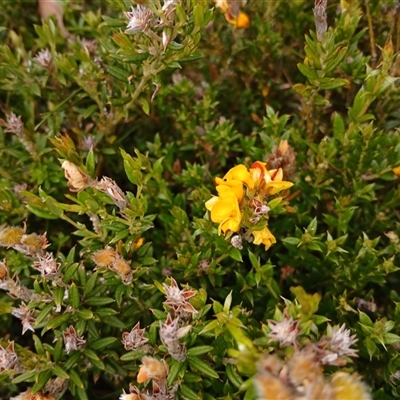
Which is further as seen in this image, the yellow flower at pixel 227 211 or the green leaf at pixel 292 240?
the green leaf at pixel 292 240

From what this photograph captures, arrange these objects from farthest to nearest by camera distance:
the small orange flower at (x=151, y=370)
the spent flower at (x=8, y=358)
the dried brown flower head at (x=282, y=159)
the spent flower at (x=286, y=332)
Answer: the dried brown flower head at (x=282, y=159) < the spent flower at (x=8, y=358) < the small orange flower at (x=151, y=370) < the spent flower at (x=286, y=332)

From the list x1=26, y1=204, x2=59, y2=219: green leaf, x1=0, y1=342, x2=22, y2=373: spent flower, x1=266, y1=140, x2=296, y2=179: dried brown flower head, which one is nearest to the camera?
x1=0, y1=342, x2=22, y2=373: spent flower

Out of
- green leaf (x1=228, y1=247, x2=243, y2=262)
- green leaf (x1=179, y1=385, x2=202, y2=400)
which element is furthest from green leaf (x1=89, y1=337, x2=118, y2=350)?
green leaf (x1=228, y1=247, x2=243, y2=262)

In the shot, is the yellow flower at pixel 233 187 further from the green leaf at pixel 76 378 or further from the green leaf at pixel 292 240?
the green leaf at pixel 76 378

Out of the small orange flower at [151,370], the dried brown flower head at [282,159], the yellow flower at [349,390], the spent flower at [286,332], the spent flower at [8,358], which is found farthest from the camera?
the dried brown flower head at [282,159]

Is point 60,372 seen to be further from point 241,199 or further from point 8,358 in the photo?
point 241,199

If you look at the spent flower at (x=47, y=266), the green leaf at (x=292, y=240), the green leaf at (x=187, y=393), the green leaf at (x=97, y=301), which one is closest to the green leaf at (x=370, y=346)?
the green leaf at (x=292, y=240)

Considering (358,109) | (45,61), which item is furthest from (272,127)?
(45,61)

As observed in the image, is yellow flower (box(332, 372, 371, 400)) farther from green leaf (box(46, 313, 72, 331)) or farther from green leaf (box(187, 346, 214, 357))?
green leaf (box(46, 313, 72, 331))
